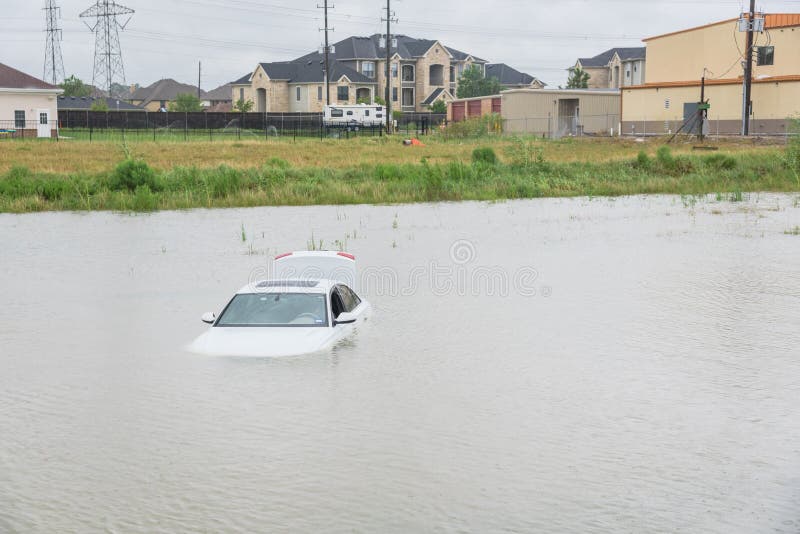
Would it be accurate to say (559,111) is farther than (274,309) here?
Yes

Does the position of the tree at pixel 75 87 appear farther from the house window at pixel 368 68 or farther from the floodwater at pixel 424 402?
the floodwater at pixel 424 402

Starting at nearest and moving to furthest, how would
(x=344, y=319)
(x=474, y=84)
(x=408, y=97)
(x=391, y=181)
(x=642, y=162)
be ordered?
1. (x=344, y=319)
2. (x=391, y=181)
3. (x=642, y=162)
4. (x=474, y=84)
5. (x=408, y=97)

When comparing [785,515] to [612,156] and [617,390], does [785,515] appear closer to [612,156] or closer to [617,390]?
[617,390]

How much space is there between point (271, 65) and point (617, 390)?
104464mm

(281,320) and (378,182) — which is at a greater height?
(378,182)

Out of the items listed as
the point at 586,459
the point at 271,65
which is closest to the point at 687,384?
the point at 586,459

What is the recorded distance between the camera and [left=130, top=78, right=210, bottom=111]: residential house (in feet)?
472

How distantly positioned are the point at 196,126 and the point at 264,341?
76.2m

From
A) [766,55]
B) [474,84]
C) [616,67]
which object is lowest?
[766,55]

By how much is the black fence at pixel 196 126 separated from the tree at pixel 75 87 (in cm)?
5323

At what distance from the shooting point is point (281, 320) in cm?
1495

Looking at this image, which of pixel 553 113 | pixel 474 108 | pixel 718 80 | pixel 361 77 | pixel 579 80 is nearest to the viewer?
pixel 718 80

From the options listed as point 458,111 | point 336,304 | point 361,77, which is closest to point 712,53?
point 458,111

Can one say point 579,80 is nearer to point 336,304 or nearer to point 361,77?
point 361,77
